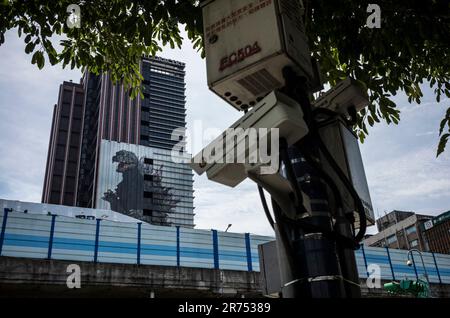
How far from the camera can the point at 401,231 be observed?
7019cm

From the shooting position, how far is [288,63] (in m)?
2.07

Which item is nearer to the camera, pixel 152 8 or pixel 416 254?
pixel 152 8

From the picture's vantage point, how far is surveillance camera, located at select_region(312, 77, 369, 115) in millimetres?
2373

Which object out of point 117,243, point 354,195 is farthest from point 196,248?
point 354,195

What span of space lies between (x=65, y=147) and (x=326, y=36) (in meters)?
77.9

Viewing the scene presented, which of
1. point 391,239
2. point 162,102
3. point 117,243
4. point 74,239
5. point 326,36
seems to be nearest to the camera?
point 326,36

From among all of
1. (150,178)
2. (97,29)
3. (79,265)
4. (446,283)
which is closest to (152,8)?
(97,29)

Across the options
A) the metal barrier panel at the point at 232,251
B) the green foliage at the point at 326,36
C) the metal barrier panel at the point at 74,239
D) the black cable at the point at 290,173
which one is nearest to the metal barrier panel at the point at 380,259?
the metal barrier panel at the point at 232,251

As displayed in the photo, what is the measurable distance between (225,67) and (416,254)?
25.3 m

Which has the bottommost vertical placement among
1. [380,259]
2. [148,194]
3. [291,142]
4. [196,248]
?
[291,142]

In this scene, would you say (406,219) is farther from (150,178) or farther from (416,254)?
(416,254)

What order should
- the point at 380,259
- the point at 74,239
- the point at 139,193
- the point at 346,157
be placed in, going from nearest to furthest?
the point at 346,157
the point at 74,239
the point at 380,259
the point at 139,193

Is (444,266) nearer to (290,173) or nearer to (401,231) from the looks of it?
(290,173)

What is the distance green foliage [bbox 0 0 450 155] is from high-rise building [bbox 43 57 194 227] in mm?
61436
